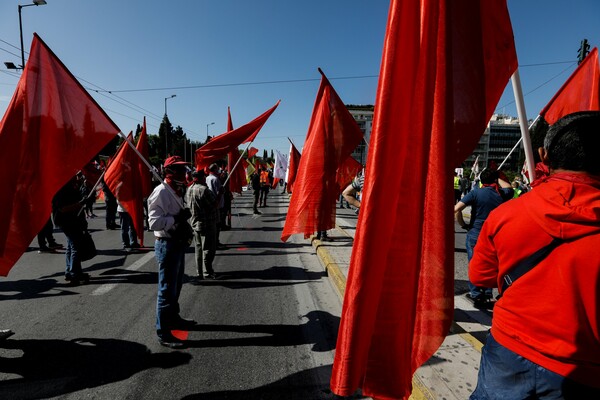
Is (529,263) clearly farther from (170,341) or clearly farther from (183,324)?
(183,324)

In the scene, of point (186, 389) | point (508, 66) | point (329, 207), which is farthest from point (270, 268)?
point (508, 66)

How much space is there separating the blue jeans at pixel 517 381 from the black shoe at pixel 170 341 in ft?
10.3

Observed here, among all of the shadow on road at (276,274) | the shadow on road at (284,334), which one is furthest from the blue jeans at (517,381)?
the shadow on road at (276,274)

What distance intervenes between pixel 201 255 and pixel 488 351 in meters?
5.33

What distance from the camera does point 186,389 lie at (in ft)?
9.99

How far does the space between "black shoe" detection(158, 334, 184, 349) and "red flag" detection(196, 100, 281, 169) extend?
13.5 ft

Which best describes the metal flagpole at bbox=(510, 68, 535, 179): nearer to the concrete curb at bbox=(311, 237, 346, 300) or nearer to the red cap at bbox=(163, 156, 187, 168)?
the concrete curb at bbox=(311, 237, 346, 300)

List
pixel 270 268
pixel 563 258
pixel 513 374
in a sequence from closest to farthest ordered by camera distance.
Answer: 1. pixel 563 258
2. pixel 513 374
3. pixel 270 268

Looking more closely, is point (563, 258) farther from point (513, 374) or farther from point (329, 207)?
point (329, 207)

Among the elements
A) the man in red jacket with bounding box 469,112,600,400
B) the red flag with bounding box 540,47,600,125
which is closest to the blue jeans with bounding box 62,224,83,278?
the man in red jacket with bounding box 469,112,600,400

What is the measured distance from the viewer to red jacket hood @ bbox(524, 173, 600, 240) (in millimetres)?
1231

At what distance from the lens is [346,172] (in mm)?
6621

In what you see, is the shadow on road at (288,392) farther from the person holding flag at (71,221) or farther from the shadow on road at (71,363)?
the person holding flag at (71,221)

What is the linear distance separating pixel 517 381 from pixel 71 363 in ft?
13.0
